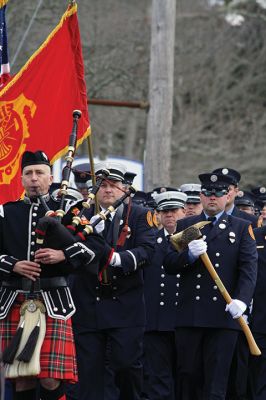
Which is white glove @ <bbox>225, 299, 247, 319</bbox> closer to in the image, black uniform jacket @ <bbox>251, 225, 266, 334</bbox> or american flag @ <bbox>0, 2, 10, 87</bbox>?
black uniform jacket @ <bbox>251, 225, 266, 334</bbox>

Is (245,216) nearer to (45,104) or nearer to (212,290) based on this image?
(212,290)

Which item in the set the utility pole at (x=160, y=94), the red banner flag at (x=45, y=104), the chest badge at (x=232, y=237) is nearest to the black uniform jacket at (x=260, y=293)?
the chest badge at (x=232, y=237)

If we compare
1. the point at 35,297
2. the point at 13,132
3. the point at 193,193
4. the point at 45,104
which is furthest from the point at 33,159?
the point at 193,193

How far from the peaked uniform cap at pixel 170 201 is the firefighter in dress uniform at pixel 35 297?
119 inches

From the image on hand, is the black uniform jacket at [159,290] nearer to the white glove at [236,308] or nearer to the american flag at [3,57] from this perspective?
the white glove at [236,308]

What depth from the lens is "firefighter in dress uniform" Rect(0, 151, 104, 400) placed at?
30.0 feet

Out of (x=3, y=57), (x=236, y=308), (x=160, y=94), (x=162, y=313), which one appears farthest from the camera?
(x=160, y=94)

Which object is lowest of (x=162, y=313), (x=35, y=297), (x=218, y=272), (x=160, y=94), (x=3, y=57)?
(x=162, y=313)

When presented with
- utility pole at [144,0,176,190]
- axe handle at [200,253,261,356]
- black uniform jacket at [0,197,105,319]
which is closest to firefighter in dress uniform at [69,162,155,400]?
axe handle at [200,253,261,356]

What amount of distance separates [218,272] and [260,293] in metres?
1.56

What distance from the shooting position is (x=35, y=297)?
9.29 metres

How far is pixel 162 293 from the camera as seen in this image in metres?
12.4

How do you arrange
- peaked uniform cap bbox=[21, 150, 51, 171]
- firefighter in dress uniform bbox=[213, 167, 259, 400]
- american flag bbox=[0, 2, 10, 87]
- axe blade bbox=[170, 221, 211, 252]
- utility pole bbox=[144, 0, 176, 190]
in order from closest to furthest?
1. peaked uniform cap bbox=[21, 150, 51, 171]
2. axe blade bbox=[170, 221, 211, 252]
3. firefighter in dress uniform bbox=[213, 167, 259, 400]
4. american flag bbox=[0, 2, 10, 87]
5. utility pole bbox=[144, 0, 176, 190]

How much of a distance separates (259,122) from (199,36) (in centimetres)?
262
